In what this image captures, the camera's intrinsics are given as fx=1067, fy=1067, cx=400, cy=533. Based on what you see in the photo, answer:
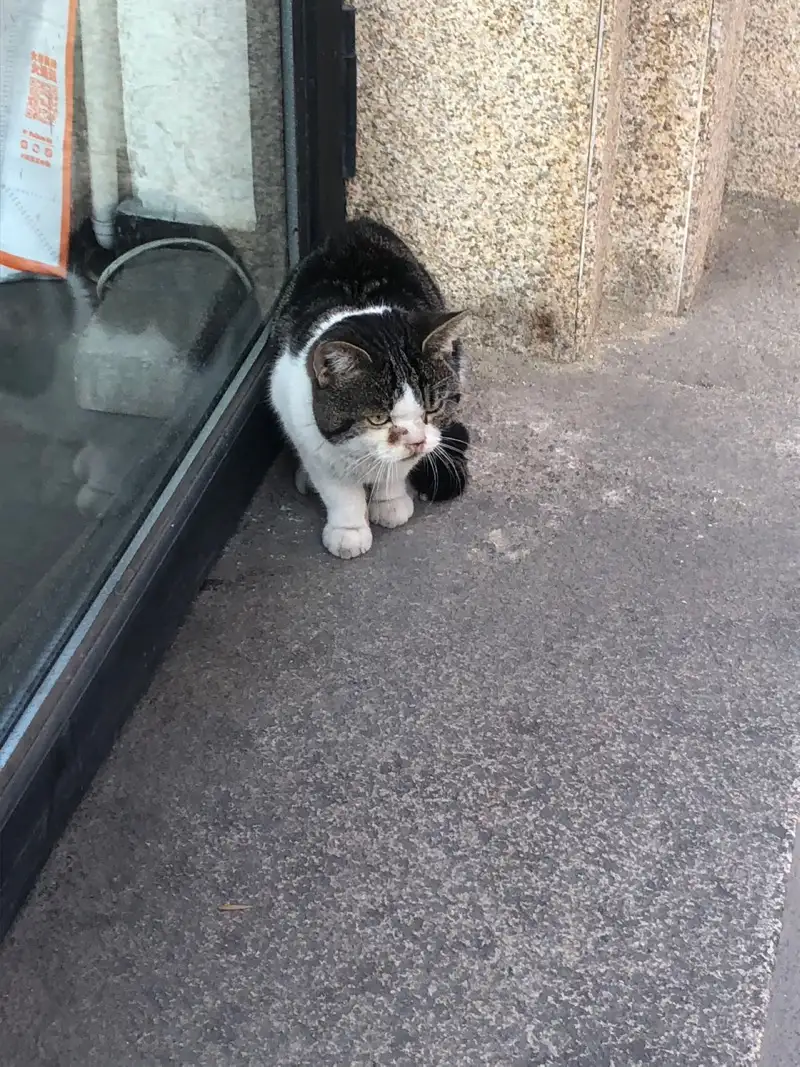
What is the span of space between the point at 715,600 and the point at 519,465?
1.37 ft

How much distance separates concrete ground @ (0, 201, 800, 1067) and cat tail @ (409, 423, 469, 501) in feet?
0.12

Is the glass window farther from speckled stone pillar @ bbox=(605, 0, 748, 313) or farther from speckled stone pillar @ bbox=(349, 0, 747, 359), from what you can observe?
speckled stone pillar @ bbox=(605, 0, 748, 313)

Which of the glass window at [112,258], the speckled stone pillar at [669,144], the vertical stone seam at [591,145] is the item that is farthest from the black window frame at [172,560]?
the speckled stone pillar at [669,144]

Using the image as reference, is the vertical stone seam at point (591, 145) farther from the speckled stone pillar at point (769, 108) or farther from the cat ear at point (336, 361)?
the speckled stone pillar at point (769, 108)

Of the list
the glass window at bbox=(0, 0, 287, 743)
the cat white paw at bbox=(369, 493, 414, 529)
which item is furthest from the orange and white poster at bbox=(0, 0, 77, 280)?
the cat white paw at bbox=(369, 493, 414, 529)

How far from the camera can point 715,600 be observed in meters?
1.52

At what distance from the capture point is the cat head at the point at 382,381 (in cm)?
144

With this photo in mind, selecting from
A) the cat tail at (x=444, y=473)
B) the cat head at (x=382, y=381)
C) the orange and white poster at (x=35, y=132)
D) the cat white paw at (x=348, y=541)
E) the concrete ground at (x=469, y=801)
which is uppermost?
the orange and white poster at (x=35, y=132)

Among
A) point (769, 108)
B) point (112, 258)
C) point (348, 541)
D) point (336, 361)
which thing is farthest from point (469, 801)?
point (769, 108)

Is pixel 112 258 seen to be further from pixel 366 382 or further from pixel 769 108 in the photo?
pixel 769 108

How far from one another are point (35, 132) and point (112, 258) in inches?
10.1

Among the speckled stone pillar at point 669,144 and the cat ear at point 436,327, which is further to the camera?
the speckled stone pillar at point 669,144

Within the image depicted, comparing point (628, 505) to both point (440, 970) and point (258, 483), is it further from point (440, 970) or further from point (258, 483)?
point (440, 970)

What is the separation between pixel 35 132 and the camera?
48.8 inches
